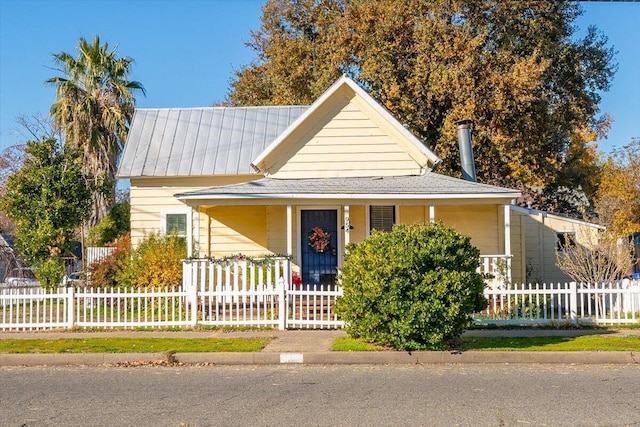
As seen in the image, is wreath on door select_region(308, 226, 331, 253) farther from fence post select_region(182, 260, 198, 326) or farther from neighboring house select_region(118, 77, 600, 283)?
fence post select_region(182, 260, 198, 326)

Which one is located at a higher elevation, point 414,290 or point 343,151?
point 343,151

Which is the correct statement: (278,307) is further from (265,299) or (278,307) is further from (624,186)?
(624,186)

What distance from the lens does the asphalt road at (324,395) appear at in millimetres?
7059

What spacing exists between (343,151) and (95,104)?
13350 millimetres

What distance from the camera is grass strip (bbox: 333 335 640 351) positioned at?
1106 cm

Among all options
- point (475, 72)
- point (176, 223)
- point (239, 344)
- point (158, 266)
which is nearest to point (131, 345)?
point (239, 344)

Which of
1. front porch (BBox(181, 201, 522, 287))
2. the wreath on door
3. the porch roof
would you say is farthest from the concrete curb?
the wreath on door

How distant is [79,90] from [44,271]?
41.8ft

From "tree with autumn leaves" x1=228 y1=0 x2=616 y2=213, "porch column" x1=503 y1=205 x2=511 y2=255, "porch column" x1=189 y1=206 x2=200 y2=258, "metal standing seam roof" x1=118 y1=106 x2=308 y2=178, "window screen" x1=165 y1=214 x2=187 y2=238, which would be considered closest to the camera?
"porch column" x1=503 y1=205 x2=511 y2=255

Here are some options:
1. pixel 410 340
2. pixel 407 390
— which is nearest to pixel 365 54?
pixel 410 340

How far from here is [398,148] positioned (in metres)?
19.4

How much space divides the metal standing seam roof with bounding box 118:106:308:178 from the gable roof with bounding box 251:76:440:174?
185 centimetres

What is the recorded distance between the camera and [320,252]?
60.8 ft

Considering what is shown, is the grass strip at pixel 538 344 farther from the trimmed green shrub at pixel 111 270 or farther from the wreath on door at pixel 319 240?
the trimmed green shrub at pixel 111 270
